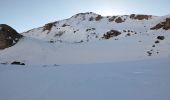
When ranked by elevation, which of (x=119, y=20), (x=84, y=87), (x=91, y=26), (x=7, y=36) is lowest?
(x=84, y=87)

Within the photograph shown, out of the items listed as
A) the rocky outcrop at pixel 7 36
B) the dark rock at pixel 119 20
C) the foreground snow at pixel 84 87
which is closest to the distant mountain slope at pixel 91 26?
the dark rock at pixel 119 20

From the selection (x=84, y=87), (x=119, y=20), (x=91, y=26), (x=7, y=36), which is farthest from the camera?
(x=119, y=20)

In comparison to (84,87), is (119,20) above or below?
above

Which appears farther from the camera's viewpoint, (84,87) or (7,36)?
(7,36)

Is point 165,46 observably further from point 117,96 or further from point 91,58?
point 117,96

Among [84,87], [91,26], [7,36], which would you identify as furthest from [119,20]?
[84,87]

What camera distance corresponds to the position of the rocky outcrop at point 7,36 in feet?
73.5

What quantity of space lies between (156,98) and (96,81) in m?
2.12

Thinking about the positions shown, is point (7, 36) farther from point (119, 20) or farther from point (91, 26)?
point (119, 20)

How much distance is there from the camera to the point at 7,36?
23266 millimetres

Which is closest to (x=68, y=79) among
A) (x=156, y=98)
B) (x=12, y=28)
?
(x=156, y=98)

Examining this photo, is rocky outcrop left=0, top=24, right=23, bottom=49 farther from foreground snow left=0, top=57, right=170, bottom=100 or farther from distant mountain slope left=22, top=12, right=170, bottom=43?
distant mountain slope left=22, top=12, right=170, bottom=43

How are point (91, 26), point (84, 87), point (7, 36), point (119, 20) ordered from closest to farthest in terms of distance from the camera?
point (84, 87) < point (7, 36) < point (91, 26) < point (119, 20)

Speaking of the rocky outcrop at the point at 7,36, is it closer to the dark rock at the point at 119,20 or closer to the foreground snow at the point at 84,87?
the foreground snow at the point at 84,87
